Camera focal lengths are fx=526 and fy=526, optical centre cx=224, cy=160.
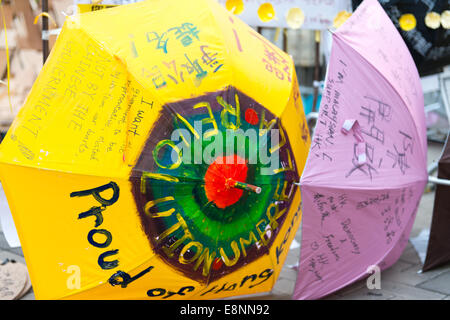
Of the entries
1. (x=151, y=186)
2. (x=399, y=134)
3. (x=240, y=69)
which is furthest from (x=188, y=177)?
(x=399, y=134)

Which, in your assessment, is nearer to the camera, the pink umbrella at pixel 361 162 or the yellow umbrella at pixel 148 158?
the yellow umbrella at pixel 148 158

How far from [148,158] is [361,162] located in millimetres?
1300

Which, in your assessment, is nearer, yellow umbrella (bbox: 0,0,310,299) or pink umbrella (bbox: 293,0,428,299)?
yellow umbrella (bbox: 0,0,310,299)

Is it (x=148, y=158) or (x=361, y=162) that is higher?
(x=148, y=158)

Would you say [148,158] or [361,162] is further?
[361,162]

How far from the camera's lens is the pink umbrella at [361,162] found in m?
3.01

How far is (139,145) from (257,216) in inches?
32.6

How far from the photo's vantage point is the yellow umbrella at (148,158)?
2629 millimetres

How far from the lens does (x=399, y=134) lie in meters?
3.54

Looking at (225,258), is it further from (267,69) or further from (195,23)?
(195,23)

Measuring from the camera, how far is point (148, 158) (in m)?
2.72

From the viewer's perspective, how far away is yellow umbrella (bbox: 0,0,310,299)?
2.63 meters

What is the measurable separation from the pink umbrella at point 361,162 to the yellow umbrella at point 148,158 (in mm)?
261

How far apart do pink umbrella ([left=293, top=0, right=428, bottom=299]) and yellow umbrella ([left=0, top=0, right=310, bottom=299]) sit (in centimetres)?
26
